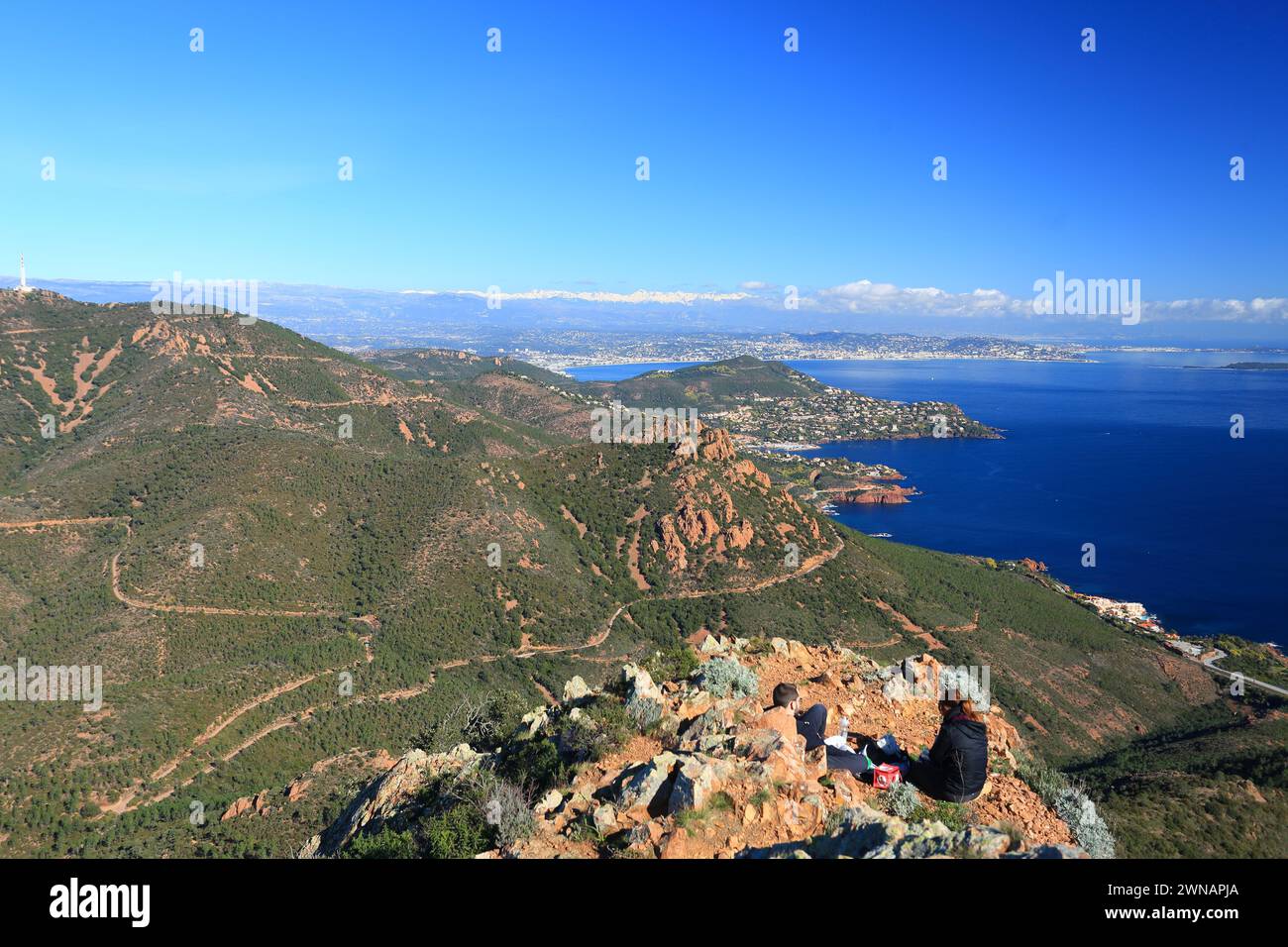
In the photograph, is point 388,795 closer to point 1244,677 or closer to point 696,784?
point 696,784

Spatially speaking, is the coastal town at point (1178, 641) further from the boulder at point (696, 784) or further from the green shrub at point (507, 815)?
the green shrub at point (507, 815)

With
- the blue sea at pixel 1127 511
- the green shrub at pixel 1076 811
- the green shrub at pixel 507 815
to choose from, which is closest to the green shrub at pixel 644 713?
the green shrub at pixel 507 815

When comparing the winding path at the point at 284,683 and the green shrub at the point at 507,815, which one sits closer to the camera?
the green shrub at the point at 507,815

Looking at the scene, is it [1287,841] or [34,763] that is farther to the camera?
[34,763]

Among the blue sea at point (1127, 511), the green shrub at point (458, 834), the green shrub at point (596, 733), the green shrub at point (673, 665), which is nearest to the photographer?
the green shrub at point (458, 834)

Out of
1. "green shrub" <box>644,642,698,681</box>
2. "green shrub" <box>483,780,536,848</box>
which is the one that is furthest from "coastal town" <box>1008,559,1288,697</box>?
"green shrub" <box>483,780,536,848</box>

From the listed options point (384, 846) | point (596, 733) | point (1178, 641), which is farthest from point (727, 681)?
point (1178, 641)
